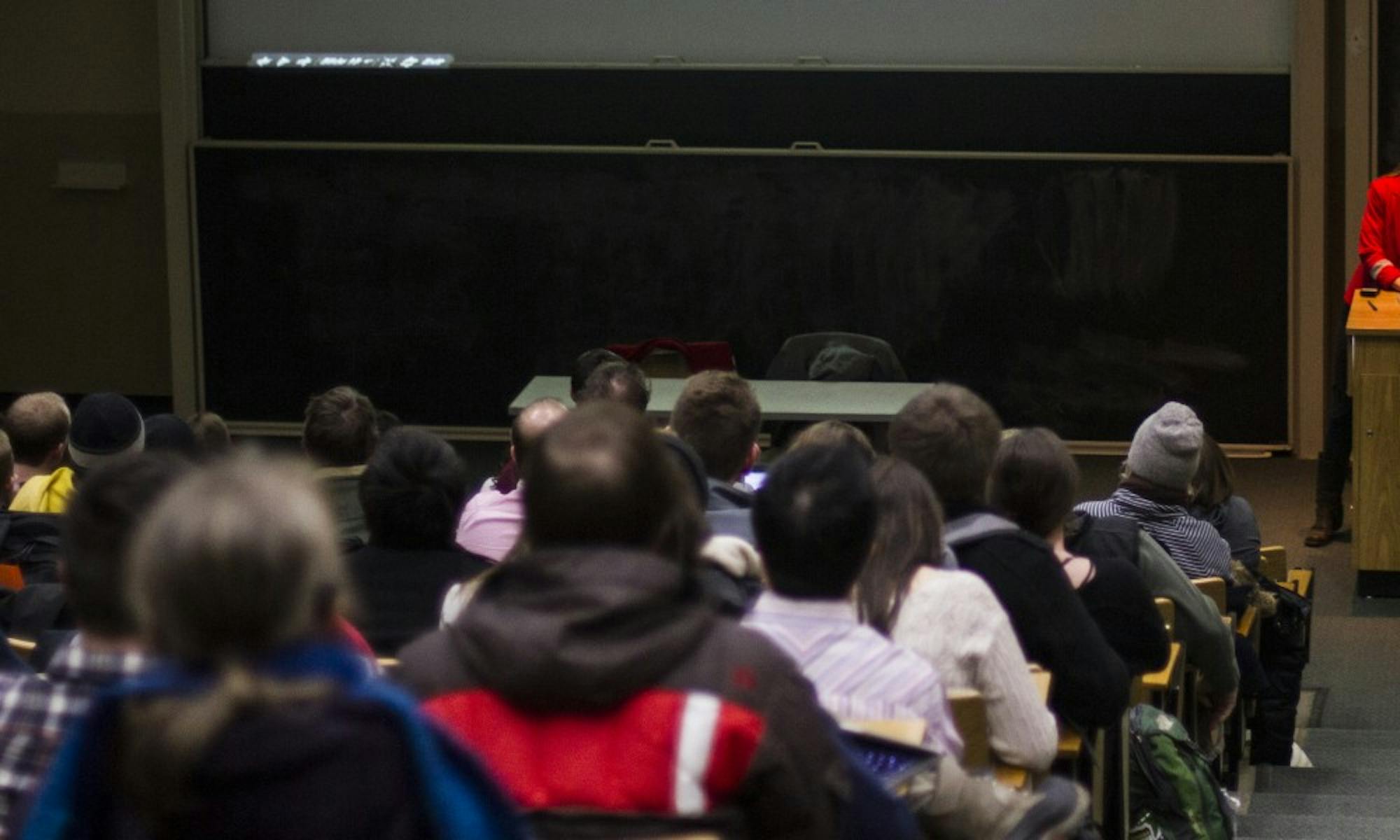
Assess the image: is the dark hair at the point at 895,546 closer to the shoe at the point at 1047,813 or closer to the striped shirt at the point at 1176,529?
the shoe at the point at 1047,813

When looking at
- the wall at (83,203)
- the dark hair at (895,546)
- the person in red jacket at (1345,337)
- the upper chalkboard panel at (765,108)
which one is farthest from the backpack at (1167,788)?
the wall at (83,203)

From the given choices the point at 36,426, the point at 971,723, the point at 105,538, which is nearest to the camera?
the point at 105,538

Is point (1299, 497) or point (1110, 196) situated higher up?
point (1110, 196)

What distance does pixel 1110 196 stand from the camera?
9.26 m

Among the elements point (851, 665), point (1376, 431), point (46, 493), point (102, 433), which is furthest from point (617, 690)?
point (1376, 431)

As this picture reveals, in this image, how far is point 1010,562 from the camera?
10.6 feet

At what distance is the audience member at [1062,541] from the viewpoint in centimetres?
352

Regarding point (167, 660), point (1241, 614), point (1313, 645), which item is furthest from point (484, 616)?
point (1313, 645)

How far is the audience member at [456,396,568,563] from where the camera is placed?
4.32 meters

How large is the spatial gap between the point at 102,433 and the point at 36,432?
7.3 inches

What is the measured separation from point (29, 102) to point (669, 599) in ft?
29.7

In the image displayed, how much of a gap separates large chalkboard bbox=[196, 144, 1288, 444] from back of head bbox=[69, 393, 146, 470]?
515 cm

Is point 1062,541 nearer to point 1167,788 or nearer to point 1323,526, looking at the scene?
point 1167,788

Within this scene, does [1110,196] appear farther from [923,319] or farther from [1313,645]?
[1313,645]
